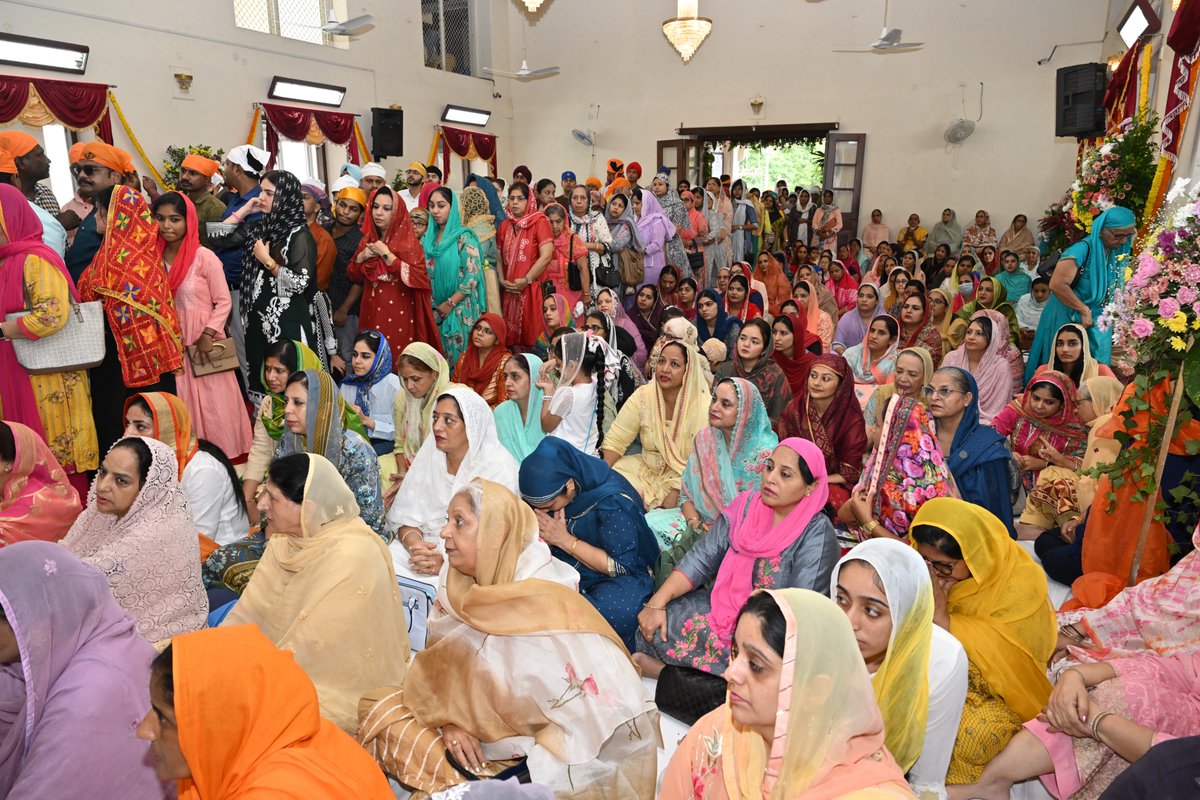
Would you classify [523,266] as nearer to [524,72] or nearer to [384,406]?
[384,406]

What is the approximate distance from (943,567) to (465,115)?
11.5 meters

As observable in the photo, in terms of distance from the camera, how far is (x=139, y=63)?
798cm

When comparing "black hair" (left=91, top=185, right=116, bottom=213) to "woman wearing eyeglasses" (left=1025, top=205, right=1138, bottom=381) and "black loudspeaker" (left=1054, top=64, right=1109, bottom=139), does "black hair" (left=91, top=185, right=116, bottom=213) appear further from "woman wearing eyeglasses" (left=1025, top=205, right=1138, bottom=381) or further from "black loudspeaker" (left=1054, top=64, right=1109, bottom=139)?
"black loudspeaker" (left=1054, top=64, right=1109, bottom=139)

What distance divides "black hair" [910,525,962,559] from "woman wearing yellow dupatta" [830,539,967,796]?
1.05 feet

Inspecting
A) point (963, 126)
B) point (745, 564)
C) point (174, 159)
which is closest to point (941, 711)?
point (745, 564)

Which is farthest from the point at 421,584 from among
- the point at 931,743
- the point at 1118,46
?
the point at 1118,46

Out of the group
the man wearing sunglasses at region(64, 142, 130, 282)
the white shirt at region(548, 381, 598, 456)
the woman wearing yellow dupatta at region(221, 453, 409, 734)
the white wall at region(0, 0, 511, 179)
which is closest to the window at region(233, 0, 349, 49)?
the white wall at region(0, 0, 511, 179)

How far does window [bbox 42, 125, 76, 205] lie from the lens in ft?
25.2

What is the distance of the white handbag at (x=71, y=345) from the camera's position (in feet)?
10.2

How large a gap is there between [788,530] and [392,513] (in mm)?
1535

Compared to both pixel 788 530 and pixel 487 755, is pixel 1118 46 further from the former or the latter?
pixel 487 755

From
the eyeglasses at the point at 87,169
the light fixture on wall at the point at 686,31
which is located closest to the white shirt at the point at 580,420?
the eyeglasses at the point at 87,169

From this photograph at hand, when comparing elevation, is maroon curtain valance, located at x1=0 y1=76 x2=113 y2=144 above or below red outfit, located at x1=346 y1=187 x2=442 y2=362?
above

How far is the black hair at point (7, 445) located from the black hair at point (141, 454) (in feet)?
1.48
